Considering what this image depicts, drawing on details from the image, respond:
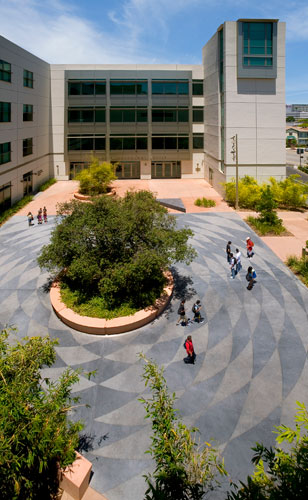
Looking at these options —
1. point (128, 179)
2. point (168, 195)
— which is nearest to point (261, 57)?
point (168, 195)

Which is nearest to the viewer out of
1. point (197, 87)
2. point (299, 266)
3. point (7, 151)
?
point (299, 266)

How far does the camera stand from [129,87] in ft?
152

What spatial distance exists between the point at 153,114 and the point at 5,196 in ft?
81.1

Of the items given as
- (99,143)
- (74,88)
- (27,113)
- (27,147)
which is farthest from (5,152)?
(74,88)

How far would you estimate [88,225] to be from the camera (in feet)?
50.9

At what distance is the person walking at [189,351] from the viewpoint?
12.3 m

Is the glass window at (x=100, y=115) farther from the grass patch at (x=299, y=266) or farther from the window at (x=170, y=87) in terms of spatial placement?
the grass patch at (x=299, y=266)

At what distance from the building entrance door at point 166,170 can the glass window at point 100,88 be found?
11.9m

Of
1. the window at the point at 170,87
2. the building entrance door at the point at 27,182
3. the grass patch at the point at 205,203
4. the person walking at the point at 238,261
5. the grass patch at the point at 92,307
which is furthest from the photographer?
the window at the point at 170,87

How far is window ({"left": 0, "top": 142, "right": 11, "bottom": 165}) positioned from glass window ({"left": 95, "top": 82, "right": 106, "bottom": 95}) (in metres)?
18.7

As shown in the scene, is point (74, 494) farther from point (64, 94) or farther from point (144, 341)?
point (64, 94)

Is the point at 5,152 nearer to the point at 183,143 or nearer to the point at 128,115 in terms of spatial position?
the point at 128,115

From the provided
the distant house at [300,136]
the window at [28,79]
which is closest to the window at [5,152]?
the window at [28,79]

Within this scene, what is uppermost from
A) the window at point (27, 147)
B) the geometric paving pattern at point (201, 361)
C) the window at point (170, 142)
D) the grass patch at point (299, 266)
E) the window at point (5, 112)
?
the window at point (170, 142)
